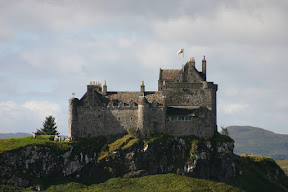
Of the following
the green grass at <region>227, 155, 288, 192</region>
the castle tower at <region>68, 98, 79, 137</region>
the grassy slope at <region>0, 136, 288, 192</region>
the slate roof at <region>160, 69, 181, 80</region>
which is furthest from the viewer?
the slate roof at <region>160, 69, 181, 80</region>

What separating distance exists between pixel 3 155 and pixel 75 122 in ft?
62.3

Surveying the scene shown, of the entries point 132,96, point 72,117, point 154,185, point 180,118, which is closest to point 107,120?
point 72,117

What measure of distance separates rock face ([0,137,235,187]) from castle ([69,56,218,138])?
3557 mm

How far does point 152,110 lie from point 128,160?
12.9 m

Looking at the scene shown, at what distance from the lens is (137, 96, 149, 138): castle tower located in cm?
10044

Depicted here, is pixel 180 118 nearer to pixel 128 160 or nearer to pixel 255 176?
pixel 128 160

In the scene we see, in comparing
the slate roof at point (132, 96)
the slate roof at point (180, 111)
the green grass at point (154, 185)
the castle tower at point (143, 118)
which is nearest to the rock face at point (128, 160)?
the green grass at point (154, 185)

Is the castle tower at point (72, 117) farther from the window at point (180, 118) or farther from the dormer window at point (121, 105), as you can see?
the window at point (180, 118)

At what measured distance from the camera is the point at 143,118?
330 ft

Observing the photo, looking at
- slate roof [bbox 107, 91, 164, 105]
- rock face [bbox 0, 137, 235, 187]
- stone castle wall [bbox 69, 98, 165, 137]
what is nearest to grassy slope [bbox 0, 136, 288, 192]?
rock face [bbox 0, 137, 235, 187]

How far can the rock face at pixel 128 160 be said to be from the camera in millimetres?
94731

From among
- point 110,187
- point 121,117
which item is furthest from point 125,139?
point 110,187

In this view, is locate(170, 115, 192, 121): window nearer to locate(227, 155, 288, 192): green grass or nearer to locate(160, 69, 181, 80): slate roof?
locate(160, 69, 181, 80): slate roof

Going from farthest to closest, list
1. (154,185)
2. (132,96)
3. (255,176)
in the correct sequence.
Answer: (255,176) → (132,96) → (154,185)
